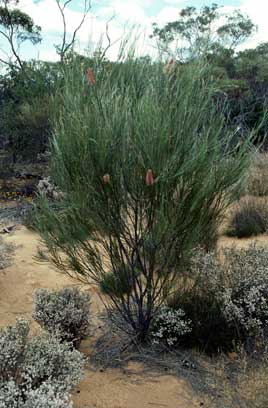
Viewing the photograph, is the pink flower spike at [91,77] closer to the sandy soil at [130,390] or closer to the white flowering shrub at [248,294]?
the white flowering shrub at [248,294]

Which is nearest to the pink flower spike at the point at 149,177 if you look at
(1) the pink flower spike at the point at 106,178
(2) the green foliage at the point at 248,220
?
(1) the pink flower spike at the point at 106,178

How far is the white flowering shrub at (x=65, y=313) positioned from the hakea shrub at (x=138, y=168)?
40 centimetres

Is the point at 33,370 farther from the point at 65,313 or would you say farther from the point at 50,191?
the point at 50,191

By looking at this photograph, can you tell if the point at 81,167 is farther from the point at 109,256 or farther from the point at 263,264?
the point at 263,264

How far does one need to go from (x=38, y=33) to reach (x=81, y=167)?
1707cm

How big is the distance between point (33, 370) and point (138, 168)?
5.18ft

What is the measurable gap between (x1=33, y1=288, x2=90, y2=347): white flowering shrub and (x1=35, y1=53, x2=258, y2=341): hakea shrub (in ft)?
1.31

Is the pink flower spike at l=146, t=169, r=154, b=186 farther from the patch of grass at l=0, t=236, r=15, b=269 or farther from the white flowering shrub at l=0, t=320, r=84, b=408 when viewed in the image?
the patch of grass at l=0, t=236, r=15, b=269

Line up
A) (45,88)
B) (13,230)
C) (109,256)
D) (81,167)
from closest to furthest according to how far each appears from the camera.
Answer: (81,167), (109,256), (13,230), (45,88)

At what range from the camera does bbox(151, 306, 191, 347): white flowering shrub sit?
13.2 feet

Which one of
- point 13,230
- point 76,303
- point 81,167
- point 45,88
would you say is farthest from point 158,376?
point 45,88

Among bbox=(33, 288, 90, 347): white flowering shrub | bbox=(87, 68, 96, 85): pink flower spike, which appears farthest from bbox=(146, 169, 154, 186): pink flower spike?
bbox=(33, 288, 90, 347): white flowering shrub

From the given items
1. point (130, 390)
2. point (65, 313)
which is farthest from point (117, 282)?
point (130, 390)

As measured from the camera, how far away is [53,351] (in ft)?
10.5
